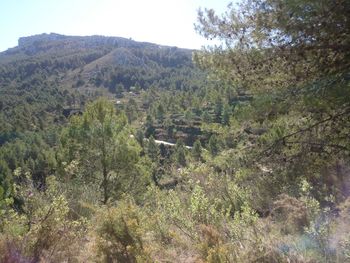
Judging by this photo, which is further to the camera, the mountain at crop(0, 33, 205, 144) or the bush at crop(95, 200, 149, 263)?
the mountain at crop(0, 33, 205, 144)

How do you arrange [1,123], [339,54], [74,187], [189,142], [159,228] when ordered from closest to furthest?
1. [339,54]
2. [159,228]
3. [74,187]
4. [189,142]
5. [1,123]

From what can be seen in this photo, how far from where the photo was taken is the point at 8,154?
62.6 m

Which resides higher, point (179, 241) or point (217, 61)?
point (217, 61)

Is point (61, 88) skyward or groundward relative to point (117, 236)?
groundward

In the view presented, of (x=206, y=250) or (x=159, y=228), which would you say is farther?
(x=159, y=228)

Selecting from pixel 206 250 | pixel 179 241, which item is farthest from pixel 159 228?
pixel 206 250

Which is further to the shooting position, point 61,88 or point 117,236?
point 61,88

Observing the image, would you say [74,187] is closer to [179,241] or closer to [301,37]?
[179,241]

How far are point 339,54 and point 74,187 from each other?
1019 centimetres

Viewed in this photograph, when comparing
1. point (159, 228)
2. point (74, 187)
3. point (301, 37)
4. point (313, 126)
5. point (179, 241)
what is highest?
point (301, 37)

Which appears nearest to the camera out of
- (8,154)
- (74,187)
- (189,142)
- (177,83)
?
(74,187)

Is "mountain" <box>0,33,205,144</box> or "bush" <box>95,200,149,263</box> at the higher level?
"bush" <box>95,200,149,263</box>

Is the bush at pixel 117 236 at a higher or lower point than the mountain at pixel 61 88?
higher

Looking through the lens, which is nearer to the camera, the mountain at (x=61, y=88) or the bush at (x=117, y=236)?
the bush at (x=117, y=236)
